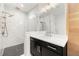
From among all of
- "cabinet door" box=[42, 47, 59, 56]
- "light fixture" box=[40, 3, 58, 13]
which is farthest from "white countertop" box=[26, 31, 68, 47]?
"light fixture" box=[40, 3, 58, 13]

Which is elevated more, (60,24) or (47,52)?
(60,24)

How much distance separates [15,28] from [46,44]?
1.44 ft

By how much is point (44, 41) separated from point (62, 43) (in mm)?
222

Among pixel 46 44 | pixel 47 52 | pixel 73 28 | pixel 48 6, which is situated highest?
pixel 48 6

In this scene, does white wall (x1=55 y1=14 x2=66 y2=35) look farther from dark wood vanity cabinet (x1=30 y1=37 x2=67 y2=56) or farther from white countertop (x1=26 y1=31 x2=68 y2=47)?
dark wood vanity cabinet (x1=30 y1=37 x2=67 y2=56)

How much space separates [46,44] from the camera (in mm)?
1103

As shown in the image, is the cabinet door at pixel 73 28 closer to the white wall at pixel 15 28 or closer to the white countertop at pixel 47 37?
the white countertop at pixel 47 37

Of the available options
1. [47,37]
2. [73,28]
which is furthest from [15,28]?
[73,28]

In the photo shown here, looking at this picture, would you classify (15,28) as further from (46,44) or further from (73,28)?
(73,28)

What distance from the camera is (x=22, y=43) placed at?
1134mm

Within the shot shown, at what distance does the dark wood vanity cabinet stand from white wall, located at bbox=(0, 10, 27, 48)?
163mm

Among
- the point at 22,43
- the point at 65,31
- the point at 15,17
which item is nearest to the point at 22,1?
the point at 15,17

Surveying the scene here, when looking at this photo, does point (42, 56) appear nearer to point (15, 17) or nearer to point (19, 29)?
point (19, 29)

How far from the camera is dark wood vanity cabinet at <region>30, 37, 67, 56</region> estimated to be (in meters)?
1.03
